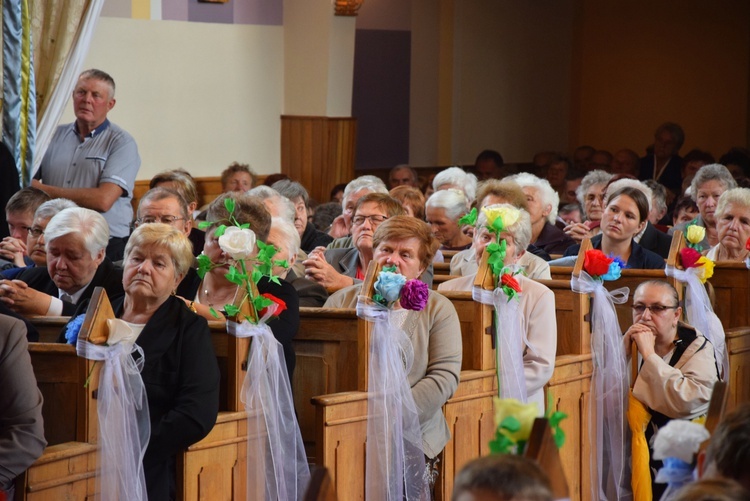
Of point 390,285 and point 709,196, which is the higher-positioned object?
point 709,196

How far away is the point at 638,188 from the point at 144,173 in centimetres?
414

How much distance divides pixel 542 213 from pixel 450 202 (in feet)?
2.73

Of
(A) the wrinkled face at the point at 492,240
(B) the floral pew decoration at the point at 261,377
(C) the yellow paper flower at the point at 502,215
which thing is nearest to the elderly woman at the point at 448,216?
(A) the wrinkled face at the point at 492,240

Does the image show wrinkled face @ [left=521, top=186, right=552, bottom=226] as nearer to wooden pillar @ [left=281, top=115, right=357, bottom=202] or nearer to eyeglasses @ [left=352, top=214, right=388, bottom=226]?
eyeglasses @ [left=352, top=214, right=388, bottom=226]

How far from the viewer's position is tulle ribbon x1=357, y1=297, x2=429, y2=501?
430cm

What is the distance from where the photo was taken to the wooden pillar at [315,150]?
10609 millimetres

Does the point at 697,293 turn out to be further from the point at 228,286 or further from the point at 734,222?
the point at 228,286

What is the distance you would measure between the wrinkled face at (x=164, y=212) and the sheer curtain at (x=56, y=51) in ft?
5.71

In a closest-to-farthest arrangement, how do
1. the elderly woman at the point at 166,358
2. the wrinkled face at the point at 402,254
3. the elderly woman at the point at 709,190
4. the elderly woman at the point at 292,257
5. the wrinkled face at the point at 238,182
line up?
1. the elderly woman at the point at 166,358
2. the wrinkled face at the point at 402,254
3. the elderly woman at the point at 292,257
4. the elderly woman at the point at 709,190
5. the wrinkled face at the point at 238,182

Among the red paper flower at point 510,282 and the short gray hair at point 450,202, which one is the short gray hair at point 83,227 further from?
the short gray hair at point 450,202

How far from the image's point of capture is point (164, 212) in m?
5.38

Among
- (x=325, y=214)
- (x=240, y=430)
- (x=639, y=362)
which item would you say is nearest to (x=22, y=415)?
(x=240, y=430)

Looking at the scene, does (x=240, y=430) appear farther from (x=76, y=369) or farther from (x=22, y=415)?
(x=22, y=415)

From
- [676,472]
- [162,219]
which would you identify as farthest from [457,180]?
[676,472]
